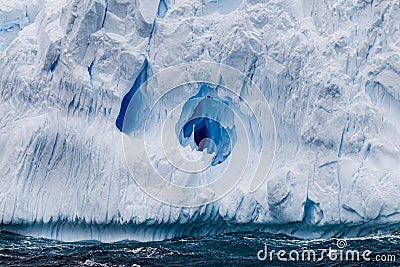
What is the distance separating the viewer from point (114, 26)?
39.5 ft

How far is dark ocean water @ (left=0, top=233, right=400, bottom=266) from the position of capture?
32.1 ft

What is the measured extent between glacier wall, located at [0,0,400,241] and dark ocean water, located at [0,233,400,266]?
0.97 feet

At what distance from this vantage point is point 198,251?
34.3ft

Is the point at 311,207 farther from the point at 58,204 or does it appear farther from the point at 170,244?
the point at 58,204

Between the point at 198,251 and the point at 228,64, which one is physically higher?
the point at 228,64

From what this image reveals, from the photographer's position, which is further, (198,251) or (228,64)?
(228,64)

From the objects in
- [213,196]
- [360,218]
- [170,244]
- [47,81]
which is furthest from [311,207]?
[47,81]

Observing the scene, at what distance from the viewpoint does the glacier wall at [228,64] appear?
36.3 feet

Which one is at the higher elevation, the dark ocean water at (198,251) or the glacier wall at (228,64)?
the glacier wall at (228,64)

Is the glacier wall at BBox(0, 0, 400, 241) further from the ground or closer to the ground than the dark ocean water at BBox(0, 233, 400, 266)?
further from the ground

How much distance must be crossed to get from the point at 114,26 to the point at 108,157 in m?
2.34

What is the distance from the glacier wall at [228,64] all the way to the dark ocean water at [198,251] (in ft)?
0.97

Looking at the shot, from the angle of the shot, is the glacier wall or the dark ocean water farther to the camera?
the glacier wall

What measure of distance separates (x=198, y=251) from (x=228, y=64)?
3.31m
